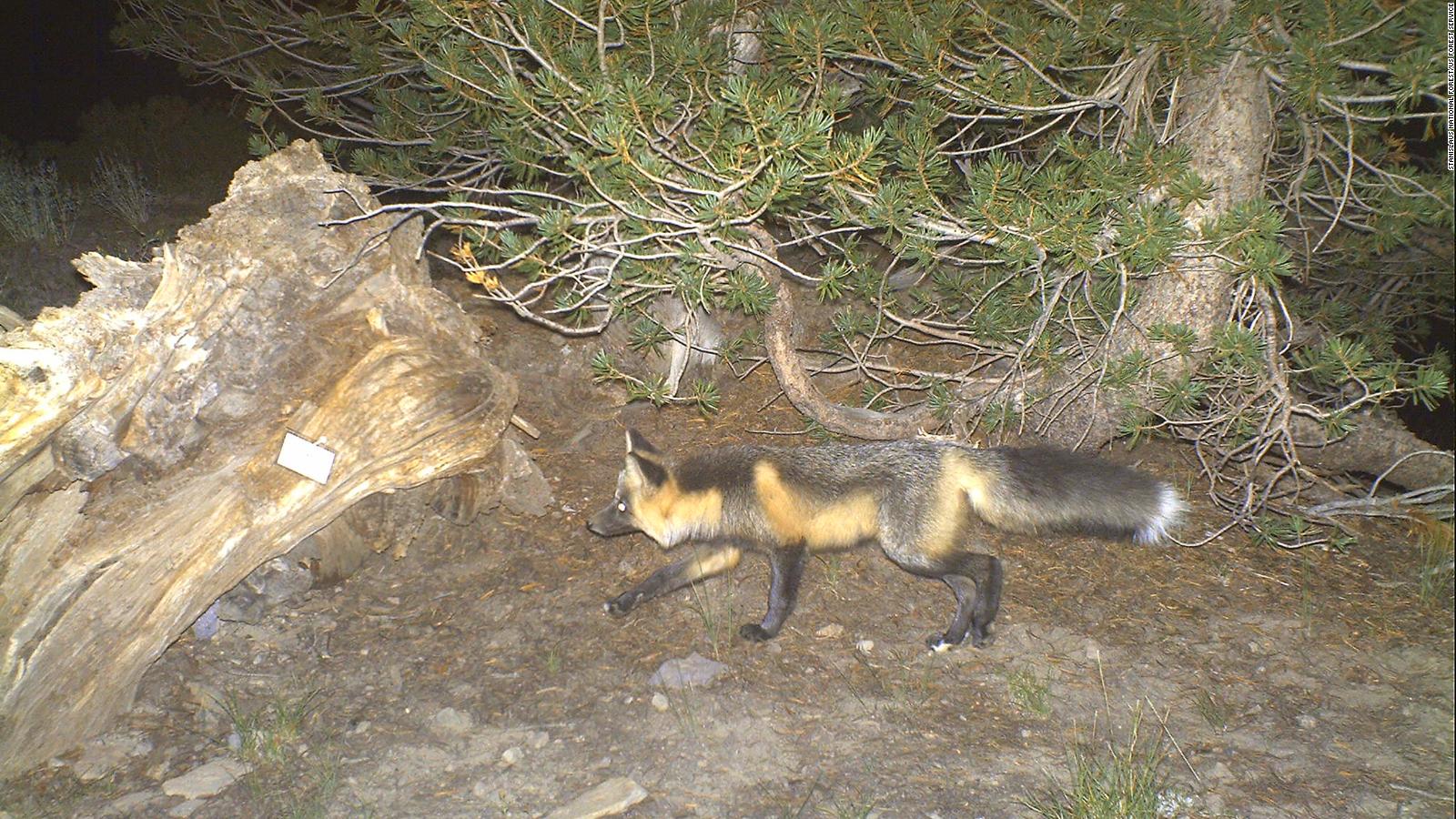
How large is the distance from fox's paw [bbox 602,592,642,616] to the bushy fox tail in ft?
6.27

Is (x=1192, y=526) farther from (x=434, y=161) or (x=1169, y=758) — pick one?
(x=434, y=161)

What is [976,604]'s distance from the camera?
460 centimetres

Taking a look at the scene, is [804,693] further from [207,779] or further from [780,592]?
[207,779]

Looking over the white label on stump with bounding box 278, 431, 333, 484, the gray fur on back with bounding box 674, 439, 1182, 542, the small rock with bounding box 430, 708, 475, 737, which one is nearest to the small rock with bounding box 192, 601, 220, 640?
the white label on stump with bounding box 278, 431, 333, 484

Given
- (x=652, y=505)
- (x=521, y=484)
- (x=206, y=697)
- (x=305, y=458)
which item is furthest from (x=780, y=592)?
(x=206, y=697)

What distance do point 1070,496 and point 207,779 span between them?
421cm

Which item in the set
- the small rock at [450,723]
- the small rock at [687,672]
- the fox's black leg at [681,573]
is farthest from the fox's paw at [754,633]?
the small rock at [450,723]

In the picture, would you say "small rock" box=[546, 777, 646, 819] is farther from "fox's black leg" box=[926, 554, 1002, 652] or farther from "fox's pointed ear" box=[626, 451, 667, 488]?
"fox's black leg" box=[926, 554, 1002, 652]

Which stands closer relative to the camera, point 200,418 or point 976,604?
point 200,418

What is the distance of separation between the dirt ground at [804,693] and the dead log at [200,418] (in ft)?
1.80

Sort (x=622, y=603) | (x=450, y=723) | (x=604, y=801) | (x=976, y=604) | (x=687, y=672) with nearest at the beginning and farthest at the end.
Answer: (x=604, y=801)
(x=450, y=723)
(x=687, y=672)
(x=976, y=604)
(x=622, y=603)

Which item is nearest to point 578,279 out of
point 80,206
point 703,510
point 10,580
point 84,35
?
point 703,510

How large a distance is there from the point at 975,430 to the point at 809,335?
2.32 metres

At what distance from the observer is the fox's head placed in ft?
15.6
